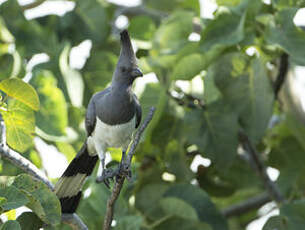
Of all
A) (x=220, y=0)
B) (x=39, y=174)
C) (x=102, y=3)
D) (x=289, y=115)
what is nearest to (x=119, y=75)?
(x=39, y=174)

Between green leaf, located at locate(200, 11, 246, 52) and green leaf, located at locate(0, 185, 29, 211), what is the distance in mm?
1556

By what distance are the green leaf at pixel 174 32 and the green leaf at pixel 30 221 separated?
1611 mm

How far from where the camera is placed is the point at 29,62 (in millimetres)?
4223

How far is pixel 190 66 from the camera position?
331cm

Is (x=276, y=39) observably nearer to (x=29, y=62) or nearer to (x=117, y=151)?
(x=117, y=151)

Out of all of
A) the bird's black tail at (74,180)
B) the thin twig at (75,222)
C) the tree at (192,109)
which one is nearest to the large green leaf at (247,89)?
the tree at (192,109)

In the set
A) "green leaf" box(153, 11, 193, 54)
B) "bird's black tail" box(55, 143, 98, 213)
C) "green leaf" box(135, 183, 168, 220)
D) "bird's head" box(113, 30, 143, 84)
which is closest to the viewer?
"bird's head" box(113, 30, 143, 84)

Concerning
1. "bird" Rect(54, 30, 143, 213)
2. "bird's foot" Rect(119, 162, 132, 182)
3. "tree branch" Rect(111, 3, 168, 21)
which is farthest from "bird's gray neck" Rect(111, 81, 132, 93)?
"tree branch" Rect(111, 3, 168, 21)

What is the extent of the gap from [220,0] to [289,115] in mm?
900

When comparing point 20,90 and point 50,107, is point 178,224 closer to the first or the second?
point 50,107

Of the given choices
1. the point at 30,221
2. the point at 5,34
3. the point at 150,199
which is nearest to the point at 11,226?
the point at 30,221

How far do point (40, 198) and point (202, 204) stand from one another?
1336 mm

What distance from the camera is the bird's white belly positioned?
268 centimetres

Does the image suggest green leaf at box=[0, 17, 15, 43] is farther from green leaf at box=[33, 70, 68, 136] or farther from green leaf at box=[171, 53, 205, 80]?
green leaf at box=[171, 53, 205, 80]
